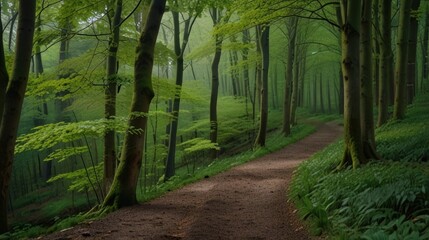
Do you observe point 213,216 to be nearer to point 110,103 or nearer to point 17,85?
point 17,85

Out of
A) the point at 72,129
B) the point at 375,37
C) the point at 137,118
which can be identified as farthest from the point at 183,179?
the point at 375,37

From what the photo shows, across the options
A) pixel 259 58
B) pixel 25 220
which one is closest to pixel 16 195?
pixel 25 220

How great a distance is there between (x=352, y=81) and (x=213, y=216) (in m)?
4.12

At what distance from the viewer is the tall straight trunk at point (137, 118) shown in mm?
7594

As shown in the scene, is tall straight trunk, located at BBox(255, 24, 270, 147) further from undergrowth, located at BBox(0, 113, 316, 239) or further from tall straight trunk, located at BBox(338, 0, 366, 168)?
tall straight trunk, located at BBox(338, 0, 366, 168)

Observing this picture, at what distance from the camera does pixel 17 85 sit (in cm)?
651

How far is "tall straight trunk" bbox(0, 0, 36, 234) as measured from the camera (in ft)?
21.0

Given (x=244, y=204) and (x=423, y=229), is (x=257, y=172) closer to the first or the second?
(x=244, y=204)

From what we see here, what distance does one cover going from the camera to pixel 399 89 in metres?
13.1

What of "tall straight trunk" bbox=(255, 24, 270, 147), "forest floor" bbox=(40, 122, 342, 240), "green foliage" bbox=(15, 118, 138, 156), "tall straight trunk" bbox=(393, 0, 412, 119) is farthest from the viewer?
"tall straight trunk" bbox=(255, 24, 270, 147)

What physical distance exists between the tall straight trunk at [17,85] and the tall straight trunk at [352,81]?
6179mm

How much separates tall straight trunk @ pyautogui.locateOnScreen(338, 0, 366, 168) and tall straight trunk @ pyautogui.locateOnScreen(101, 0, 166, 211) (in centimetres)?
397

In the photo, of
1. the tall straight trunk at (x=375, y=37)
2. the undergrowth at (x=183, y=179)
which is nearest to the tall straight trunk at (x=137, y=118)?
the undergrowth at (x=183, y=179)

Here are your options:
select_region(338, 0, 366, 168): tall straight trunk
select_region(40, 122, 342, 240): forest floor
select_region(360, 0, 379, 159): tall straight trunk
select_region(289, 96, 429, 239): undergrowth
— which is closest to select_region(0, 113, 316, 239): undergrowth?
select_region(40, 122, 342, 240): forest floor
